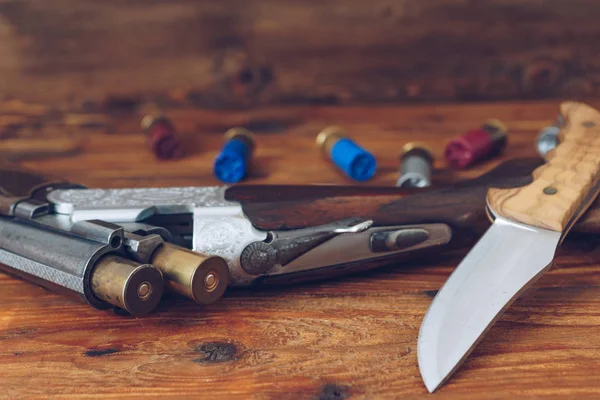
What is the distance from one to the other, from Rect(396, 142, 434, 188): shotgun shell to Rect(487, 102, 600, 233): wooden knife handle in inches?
11.4

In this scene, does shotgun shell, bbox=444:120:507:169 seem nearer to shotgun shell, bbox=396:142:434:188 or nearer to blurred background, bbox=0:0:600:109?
shotgun shell, bbox=396:142:434:188

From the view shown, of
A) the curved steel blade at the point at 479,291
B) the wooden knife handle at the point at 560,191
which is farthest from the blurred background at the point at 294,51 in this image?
the curved steel blade at the point at 479,291

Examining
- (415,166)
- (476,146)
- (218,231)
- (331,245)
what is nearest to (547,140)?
(476,146)

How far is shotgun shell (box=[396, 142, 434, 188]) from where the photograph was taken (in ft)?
4.60

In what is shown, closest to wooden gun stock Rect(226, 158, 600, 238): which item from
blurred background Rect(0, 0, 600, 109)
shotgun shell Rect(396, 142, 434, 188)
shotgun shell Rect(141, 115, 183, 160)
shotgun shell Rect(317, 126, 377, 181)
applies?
shotgun shell Rect(396, 142, 434, 188)

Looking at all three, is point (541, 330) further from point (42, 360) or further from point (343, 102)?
point (343, 102)

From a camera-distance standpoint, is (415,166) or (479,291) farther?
(415,166)

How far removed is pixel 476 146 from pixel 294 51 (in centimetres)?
66

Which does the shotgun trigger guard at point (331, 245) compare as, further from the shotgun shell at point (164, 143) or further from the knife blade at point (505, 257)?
the shotgun shell at point (164, 143)

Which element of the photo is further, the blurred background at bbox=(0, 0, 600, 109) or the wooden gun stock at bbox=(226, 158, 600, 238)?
the blurred background at bbox=(0, 0, 600, 109)

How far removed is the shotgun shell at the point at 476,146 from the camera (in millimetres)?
1536

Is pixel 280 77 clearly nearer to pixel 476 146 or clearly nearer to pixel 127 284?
pixel 476 146

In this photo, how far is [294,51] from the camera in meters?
1.97

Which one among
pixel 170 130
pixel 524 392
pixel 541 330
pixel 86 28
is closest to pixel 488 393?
pixel 524 392
